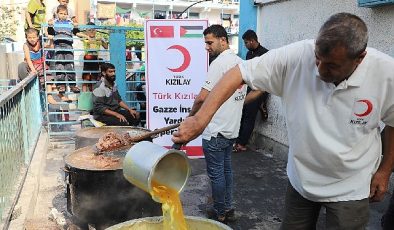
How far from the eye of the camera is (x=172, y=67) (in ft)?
21.3

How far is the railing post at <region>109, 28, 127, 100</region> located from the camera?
7516 mm

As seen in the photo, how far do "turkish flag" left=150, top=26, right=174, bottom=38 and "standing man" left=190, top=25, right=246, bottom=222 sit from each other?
6.55ft

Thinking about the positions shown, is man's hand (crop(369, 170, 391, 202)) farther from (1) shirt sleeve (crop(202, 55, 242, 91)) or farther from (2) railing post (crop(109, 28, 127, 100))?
(2) railing post (crop(109, 28, 127, 100))

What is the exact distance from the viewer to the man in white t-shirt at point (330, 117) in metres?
2.14

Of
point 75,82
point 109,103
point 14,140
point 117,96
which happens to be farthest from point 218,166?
point 75,82

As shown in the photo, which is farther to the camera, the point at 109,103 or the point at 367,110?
the point at 109,103

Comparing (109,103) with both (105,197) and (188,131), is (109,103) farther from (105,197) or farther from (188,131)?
(188,131)

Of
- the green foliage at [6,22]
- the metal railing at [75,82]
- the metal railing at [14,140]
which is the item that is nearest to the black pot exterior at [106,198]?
the metal railing at [14,140]

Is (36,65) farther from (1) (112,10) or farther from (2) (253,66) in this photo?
(1) (112,10)

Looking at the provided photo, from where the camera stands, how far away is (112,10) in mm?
19656

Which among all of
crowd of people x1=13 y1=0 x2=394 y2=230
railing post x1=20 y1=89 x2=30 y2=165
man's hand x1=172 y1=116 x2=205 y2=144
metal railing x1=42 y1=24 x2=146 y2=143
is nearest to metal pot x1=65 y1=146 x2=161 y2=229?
crowd of people x1=13 y1=0 x2=394 y2=230

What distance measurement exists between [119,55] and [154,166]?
5.78 m

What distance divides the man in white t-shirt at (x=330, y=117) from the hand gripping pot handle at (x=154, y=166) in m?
0.16

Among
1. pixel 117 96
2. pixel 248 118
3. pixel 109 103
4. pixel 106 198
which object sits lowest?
pixel 106 198
